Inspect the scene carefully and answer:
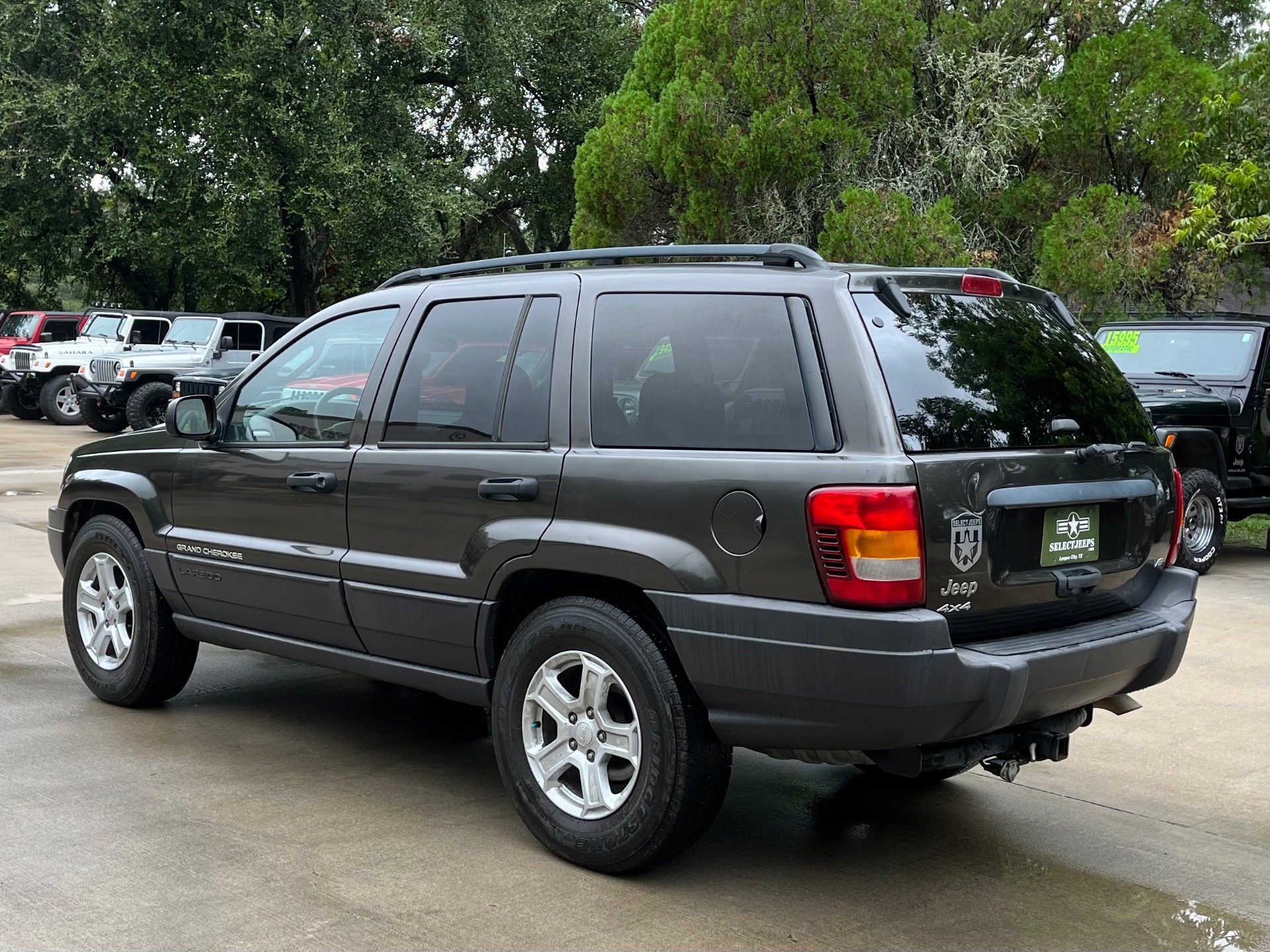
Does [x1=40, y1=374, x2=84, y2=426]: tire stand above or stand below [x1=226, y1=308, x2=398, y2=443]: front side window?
below

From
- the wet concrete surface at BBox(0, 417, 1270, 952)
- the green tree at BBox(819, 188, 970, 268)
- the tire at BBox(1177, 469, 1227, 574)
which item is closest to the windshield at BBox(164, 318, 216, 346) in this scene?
the green tree at BBox(819, 188, 970, 268)

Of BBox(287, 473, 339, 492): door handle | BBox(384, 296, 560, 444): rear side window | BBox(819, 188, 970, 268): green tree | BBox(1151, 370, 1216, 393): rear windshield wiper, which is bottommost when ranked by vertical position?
BBox(287, 473, 339, 492): door handle

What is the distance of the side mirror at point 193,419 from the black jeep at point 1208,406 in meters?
6.87

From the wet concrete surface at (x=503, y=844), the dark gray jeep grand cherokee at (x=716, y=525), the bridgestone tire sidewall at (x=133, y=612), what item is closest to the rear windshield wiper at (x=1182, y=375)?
the wet concrete surface at (x=503, y=844)

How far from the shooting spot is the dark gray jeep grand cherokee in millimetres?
3645

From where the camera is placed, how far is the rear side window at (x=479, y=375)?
442 cm

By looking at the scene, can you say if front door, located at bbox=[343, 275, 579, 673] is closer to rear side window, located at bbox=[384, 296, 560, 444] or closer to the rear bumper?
rear side window, located at bbox=[384, 296, 560, 444]

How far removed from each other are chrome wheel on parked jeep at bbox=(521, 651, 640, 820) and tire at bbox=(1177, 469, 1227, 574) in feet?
23.4

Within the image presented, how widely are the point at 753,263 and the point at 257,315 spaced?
19.5m

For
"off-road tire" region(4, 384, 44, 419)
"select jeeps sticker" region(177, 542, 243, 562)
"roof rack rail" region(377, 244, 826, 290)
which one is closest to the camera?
"roof rack rail" region(377, 244, 826, 290)

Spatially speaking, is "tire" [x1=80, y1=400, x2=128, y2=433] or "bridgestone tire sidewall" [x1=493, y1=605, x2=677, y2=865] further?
"tire" [x1=80, y1=400, x2=128, y2=433]

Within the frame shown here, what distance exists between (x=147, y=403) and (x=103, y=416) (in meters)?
1.42

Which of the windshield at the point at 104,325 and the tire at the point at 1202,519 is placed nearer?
the tire at the point at 1202,519

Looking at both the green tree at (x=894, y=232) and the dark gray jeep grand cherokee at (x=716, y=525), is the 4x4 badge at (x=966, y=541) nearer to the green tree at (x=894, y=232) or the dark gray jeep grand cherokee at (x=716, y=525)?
the dark gray jeep grand cherokee at (x=716, y=525)
